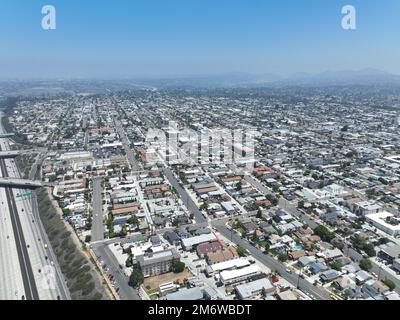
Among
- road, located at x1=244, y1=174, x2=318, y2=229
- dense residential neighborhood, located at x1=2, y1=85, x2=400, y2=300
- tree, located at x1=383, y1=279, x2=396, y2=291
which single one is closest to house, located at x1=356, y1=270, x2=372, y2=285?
dense residential neighborhood, located at x1=2, y1=85, x2=400, y2=300

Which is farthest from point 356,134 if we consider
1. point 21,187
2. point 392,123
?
point 21,187

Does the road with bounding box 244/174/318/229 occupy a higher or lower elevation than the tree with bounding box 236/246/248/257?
higher

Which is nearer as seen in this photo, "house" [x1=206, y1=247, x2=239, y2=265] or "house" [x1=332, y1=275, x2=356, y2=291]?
"house" [x1=332, y1=275, x2=356, y2=291]

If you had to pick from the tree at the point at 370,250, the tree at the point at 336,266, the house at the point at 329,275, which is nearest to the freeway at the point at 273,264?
the house at the point at 329,275

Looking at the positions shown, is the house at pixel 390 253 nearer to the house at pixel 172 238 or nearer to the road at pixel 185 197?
the road at pixel 185 197

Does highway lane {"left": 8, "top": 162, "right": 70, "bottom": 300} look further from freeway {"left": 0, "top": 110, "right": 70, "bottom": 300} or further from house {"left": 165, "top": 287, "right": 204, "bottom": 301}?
house {"left": 165, "top": 287, "right": 204, "bottom": 301}

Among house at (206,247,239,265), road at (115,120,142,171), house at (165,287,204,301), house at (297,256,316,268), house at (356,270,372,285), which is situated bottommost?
house at (356,270,372,285)
